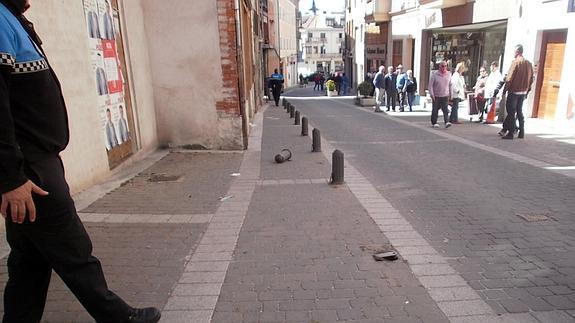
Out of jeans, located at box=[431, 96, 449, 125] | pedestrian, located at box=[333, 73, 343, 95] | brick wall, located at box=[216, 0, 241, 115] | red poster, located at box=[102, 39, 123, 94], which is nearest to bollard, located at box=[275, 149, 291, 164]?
brick wall, located at box=[216, 0, 241, 115]

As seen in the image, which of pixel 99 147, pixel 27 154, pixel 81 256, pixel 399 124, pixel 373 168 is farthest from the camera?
pixel 399 124

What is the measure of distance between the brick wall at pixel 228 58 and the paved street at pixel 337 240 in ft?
4.47

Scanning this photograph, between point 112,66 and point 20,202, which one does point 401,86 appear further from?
point 20,202

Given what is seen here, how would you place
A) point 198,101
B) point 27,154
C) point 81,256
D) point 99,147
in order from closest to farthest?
point 27,154 < point 81,256 < point 99,147 < point 198,101

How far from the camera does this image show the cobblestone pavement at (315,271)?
9.90 feet

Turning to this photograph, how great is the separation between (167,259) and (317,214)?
73.0 inches

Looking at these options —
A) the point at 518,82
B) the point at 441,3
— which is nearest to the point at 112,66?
the point at 518,82

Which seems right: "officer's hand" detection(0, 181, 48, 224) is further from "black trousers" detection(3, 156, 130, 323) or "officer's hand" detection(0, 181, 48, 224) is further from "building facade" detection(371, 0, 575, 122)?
→ "building facade" detection(371, 0, 575, 122)

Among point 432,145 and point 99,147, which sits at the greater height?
point 99,147

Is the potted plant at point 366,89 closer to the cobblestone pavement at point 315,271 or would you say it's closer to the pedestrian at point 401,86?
the pedestrian at point 401,86

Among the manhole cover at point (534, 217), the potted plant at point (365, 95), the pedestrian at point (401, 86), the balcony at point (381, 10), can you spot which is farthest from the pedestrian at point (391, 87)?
the manhole cover at point (534, 217)

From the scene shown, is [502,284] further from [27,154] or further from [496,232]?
[27,154]

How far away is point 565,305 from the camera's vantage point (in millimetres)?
3057

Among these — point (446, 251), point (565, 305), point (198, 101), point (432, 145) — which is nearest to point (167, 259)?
point (446, 251)
